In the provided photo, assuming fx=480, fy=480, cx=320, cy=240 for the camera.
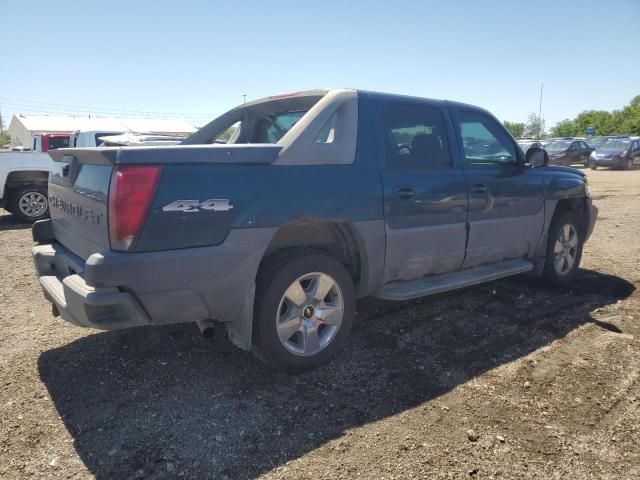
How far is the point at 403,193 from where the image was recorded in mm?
3615

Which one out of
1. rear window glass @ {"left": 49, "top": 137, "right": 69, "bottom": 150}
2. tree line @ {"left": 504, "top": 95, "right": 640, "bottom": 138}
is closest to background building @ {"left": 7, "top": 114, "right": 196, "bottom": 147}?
rear window glass @ {"left": 49, "top": 137, "right": 69, "bottom": 150}

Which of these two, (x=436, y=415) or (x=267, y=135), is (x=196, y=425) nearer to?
(x=436, y=415)

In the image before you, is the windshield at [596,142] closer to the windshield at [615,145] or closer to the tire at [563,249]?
the windshield at [615,145]

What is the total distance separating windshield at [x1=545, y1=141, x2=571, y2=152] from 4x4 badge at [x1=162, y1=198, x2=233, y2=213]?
2907cm

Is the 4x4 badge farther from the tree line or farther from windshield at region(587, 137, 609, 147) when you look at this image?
the tree line

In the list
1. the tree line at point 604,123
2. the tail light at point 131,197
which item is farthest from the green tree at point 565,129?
the tail light at point 131,197

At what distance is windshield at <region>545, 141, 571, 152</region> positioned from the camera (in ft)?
91.2

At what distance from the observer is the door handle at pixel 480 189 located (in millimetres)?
4164

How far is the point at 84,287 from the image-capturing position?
271cm

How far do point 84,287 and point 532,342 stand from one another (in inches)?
130

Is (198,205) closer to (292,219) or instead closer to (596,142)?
(292,219)

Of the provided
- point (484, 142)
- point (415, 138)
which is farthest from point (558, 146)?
point (415, 138)

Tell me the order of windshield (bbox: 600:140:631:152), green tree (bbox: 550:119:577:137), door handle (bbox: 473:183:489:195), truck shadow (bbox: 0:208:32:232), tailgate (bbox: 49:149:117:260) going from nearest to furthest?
tailgate (bbox: 49:149:117:260), door handle (bbox: 473:183:489:195), truck shadow (bbox: 0:208:32:232), windshield (bbox: 600:140:631:152), green tree (bbox: 550:119:577:137)

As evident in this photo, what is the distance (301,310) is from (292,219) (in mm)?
642
